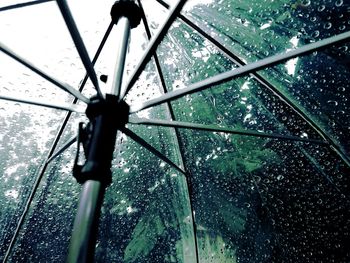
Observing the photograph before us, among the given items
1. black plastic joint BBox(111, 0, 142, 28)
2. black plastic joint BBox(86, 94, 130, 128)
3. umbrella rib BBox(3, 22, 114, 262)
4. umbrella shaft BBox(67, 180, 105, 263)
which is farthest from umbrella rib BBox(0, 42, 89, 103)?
umbrella rib BBox(3, 22, 114, 262)

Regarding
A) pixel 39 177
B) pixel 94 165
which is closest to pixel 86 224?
pixel 94 165

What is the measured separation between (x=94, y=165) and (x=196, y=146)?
1.42 metres

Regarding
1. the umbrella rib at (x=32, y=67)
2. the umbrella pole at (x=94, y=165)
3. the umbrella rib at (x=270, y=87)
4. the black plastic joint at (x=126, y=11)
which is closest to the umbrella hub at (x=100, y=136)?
the umbrella pole at (x=94, y=165)

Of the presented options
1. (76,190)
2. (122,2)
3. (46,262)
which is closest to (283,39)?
(122,2)

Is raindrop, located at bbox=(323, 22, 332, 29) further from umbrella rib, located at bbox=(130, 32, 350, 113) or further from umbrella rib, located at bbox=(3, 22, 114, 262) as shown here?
umbrella rib, located at bbox=(3, 22, 114, 262)

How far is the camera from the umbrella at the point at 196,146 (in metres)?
1.92

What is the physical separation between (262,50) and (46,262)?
7.66ft

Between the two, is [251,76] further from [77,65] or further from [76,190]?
[76,190]

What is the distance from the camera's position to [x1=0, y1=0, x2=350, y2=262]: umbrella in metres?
1.92

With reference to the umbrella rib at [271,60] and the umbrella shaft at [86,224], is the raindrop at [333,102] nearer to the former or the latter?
the umbrella rib at [271,60]

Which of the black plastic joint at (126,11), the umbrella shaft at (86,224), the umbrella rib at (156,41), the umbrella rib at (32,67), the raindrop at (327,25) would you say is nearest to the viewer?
the umbrella shaft at (86,224)

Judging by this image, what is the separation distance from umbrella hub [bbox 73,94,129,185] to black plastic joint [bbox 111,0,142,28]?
591 millimetres

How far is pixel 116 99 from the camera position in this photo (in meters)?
1.18

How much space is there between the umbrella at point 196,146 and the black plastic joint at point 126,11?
1.15 ft
